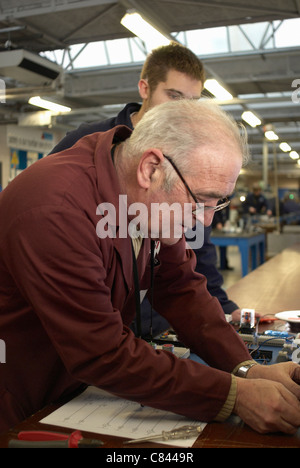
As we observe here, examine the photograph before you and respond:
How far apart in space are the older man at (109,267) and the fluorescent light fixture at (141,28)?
3.53m

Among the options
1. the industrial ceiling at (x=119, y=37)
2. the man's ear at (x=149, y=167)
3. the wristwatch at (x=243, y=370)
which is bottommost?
the wristwatch at (x=243, y=370)

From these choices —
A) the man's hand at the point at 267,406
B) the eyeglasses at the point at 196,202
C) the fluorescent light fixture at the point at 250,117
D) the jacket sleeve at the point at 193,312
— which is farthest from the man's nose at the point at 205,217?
the fluorescent light fixture at the point at 250,117

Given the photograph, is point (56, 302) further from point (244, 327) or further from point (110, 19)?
point (110, 19)

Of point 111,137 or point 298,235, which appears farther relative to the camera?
point 298,235

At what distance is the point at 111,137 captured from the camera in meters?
1.13

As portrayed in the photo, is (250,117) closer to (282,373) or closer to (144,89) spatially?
(144,89)

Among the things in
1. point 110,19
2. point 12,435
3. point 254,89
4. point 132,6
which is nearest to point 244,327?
point 12,435

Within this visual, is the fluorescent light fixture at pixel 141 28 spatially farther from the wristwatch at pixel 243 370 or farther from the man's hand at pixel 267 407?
the man's hand at pixel 267 407

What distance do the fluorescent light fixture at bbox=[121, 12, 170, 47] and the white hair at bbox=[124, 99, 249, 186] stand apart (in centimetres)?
363

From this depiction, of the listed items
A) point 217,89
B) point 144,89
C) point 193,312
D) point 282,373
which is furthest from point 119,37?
point 282,373

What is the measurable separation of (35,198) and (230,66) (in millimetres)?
7224

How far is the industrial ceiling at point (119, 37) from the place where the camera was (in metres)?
5.01

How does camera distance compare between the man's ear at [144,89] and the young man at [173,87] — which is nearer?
the young man at [173,87]

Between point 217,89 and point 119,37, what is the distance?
1767 mm
